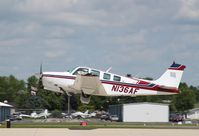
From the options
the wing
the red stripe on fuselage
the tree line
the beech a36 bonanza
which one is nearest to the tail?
the beech a36 bonanza

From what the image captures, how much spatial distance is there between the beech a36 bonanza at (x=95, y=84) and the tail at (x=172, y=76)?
61cm

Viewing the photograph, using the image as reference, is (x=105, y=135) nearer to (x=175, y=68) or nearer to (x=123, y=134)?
(x=123, y=134)

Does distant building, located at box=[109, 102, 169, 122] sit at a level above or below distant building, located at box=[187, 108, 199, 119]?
below

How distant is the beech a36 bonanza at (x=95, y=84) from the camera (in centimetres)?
4028

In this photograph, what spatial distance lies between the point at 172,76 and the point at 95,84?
27.5 ft

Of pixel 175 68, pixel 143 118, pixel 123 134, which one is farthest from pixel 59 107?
pixel 123 134

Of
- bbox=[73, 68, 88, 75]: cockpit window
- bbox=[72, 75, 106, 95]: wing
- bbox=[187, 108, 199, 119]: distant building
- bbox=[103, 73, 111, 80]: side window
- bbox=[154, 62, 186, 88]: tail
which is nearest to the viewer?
bbox=[73, 68, 88, 75]: cockpit window

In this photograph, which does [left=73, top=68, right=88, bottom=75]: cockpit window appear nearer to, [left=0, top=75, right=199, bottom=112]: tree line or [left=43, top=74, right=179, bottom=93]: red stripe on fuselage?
[left=43, top=74, right=179, bottom=93]: red stripe on fuselage

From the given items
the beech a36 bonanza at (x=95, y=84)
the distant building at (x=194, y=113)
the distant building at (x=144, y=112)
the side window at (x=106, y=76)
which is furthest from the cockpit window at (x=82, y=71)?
the distant building at (x=194, y=113)

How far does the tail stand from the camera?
44.6 metres

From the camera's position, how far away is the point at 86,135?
29406 millimetres

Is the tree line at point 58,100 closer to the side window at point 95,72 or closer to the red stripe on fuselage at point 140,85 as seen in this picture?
the red stripe on fuselage at point 140,85

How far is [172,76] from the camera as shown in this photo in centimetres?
4556

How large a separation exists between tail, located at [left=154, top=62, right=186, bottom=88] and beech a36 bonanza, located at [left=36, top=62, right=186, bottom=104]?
61 cm
